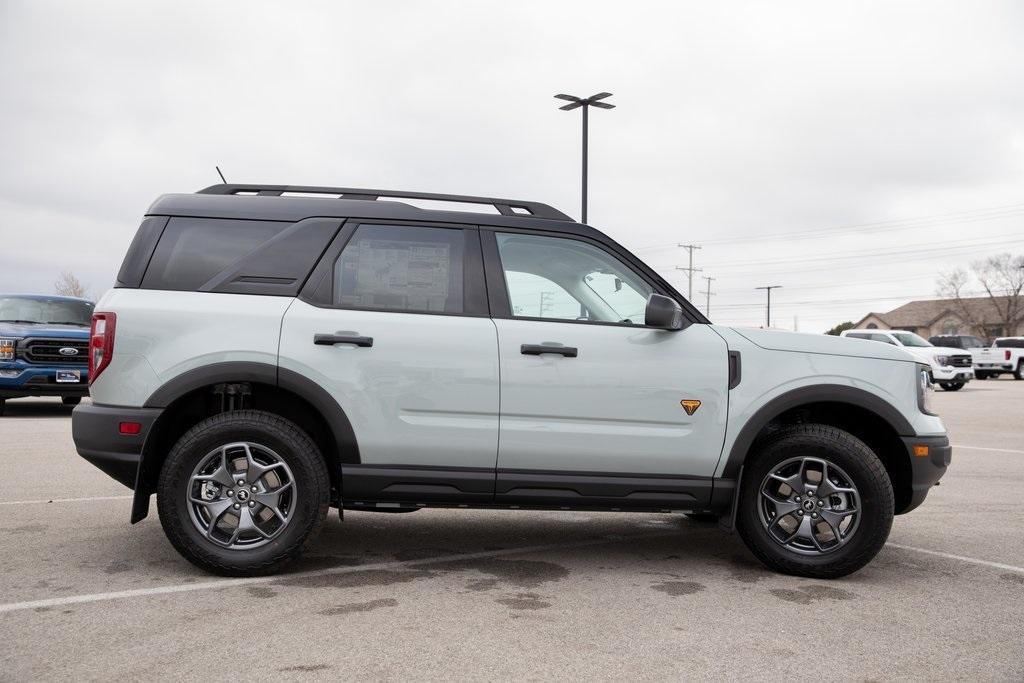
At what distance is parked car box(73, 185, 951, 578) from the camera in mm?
4543

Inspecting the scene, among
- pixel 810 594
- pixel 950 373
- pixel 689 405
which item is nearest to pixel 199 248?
pixel 689 405

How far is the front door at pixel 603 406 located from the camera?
15.1 ft

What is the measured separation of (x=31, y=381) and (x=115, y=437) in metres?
9.80

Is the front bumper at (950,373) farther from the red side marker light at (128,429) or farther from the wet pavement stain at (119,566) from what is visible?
the red side marker light at (128,429)

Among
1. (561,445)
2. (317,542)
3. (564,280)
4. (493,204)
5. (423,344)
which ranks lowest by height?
(317,542)

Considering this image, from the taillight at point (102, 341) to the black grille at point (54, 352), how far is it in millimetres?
9535

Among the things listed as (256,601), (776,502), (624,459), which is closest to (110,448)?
(256,601)

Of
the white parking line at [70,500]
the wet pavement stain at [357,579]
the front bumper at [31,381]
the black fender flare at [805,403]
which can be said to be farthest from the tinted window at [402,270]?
the front bumper at [31,381]

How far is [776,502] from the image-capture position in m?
Answer: 4.79

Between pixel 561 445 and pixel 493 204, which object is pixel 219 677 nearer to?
pixel 561 445

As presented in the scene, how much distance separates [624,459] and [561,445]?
1.13 feet

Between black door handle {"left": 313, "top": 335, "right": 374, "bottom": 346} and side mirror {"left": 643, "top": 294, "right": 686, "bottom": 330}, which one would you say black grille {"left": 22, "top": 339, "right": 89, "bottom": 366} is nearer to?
black door handle {"left": 313, "top": 335, "right": 374, "bottom": 346}

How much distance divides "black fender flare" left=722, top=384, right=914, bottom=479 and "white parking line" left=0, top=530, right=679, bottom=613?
1276mm

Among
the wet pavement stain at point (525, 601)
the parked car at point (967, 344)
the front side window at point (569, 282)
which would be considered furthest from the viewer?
the parked car at point (967, 344)
